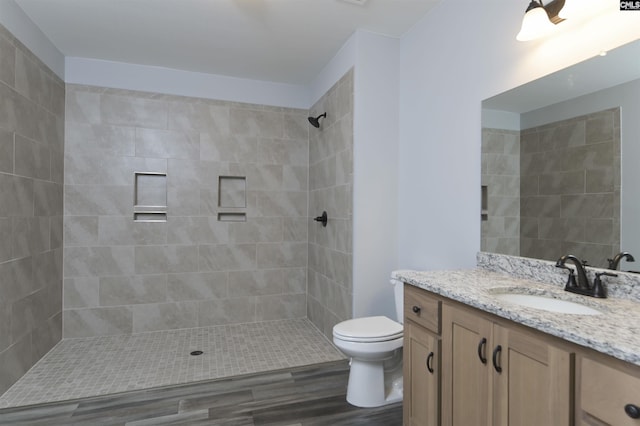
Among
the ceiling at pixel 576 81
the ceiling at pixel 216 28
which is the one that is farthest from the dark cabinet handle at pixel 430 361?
the ceiling at pixel 216 28

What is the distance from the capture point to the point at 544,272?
1.60 meters

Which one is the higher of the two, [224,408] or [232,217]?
[232,217]

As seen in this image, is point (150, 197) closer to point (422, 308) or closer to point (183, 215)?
point (183, 215)

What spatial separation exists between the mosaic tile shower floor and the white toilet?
0.65m

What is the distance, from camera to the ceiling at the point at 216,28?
7.89ft

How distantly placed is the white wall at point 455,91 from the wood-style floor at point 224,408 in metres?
1.09

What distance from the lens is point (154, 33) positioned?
9.14 ft

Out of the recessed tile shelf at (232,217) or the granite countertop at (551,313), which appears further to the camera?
the recessed tile shelf at (232,217)

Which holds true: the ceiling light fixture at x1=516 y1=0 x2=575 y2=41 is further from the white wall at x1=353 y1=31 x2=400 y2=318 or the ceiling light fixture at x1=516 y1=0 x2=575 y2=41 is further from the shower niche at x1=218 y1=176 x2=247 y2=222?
the shower niche at x1=218 y1=176 x2=247 y2=222

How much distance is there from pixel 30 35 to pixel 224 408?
303 centimetres

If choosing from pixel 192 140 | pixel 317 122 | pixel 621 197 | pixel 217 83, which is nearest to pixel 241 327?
pixel 192 140

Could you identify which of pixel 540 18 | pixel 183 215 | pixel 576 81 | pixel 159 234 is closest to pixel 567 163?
pixel 576 81

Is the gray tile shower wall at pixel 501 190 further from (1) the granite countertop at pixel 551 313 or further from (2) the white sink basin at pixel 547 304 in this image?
(2) the white sink basin at pixel 547 304

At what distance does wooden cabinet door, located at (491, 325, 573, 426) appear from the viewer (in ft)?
3.27
